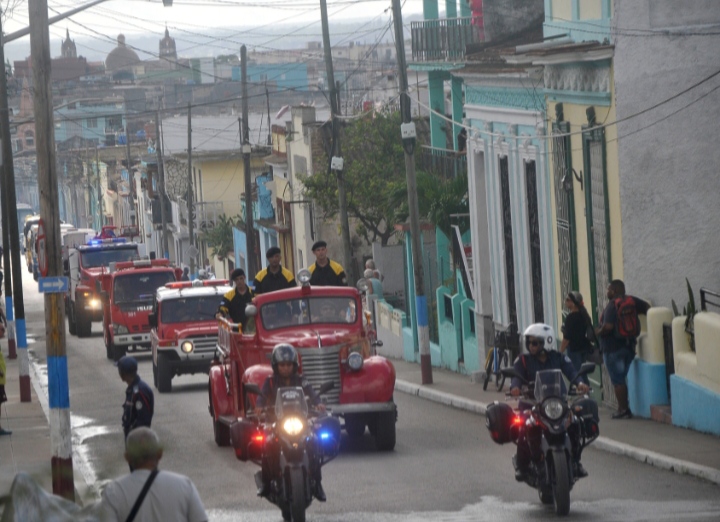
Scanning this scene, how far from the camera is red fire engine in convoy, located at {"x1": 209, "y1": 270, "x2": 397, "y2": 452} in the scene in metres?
17.2

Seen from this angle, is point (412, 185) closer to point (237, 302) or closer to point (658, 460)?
point (237, 302)

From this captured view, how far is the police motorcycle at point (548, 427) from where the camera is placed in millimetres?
12547

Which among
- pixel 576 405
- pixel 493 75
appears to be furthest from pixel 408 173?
pixel 576 405

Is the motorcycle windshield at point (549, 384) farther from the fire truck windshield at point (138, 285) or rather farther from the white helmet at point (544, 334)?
the fire truck windshield at point (138, 285)

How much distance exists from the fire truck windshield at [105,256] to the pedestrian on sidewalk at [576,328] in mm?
29622


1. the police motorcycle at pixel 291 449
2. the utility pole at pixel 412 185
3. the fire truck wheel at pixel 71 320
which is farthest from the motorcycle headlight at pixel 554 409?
the fire truck wheel at pixel 71 320

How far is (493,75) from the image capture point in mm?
Result: 26719

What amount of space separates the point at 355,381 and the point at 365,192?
27.8 meters

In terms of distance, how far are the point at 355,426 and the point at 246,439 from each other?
4.50m

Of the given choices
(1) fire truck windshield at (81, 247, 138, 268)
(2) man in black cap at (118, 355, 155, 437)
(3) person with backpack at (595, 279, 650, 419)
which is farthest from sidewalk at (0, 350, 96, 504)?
(1) fire truck windshield at (81, 247, 138, 268)

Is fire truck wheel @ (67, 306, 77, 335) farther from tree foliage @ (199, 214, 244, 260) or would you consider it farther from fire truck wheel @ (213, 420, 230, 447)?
fire truck wheel @ (213, 420, 230, 447)

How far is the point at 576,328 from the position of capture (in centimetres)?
1962

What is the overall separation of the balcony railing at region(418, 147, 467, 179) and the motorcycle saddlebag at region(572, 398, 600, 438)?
20756 millimetres

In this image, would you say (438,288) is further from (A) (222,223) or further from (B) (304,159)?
(A) (222,223)
